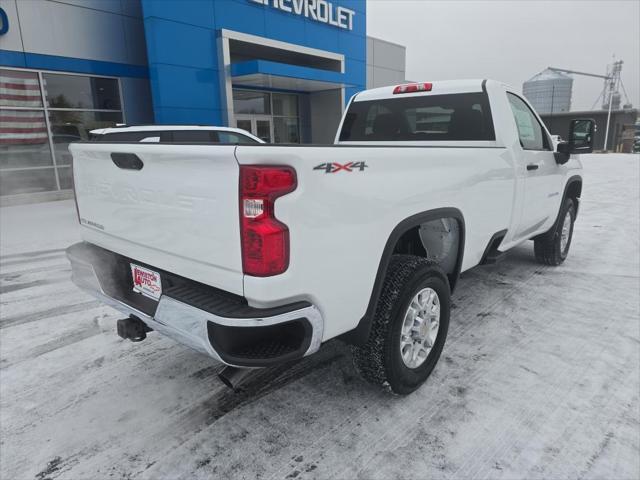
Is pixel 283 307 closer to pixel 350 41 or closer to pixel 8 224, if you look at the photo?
pixel 8 224

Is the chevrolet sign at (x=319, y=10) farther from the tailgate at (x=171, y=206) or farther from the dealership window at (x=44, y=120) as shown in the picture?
the tailgate at (x=171, y=206)

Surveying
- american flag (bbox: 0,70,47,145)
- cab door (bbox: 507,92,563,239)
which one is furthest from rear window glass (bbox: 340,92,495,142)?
american flag (bbox: 0,70,47,145)

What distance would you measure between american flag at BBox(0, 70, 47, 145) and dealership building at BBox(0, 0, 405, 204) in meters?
0.02

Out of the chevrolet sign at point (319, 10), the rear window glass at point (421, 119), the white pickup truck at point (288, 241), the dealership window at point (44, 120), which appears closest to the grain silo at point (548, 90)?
the chevrolet sign at point (319, 10)

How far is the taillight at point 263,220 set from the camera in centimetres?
176

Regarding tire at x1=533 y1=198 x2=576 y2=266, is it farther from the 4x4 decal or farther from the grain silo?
the grain silo

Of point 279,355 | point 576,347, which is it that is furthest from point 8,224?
point 576,347

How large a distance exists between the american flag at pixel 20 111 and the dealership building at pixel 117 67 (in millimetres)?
22

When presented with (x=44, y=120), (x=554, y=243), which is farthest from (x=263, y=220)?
(x=44, y=120)

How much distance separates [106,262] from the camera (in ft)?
8.81

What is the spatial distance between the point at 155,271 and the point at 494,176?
8.27 feet

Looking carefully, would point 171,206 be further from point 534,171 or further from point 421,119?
point 534,171

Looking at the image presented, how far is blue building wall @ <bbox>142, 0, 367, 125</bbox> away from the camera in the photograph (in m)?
11.9

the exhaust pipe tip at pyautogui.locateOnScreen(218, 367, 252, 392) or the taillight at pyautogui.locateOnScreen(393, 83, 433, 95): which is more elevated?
the taillight at pyautogui.locateOnScreen(393, 83, 433, 95)
